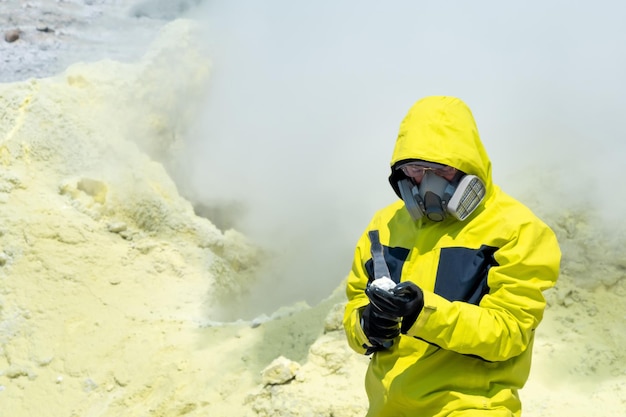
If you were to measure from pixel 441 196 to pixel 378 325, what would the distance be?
1.49 feet

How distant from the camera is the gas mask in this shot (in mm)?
2082

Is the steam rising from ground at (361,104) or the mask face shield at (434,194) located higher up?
the mask face shield at (434,194)

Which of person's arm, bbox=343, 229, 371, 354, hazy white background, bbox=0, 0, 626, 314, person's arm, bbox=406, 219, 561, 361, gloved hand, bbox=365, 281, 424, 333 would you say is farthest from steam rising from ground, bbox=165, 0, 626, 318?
gloved hand, bbox=365, 281, 424, 333

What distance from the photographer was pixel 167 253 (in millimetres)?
5852

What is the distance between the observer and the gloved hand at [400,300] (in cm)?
187

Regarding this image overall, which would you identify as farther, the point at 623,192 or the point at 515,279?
the point at 623,192

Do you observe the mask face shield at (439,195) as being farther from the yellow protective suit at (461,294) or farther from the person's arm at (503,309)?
the person's arm at (503,309)

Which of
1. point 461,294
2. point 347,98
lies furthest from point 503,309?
point 347,98

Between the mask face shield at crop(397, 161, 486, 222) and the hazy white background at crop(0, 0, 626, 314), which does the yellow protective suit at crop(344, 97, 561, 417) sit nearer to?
the mask face shield at crop(397, 161, 486, 222)

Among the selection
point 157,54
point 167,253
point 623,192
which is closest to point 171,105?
point 157,54

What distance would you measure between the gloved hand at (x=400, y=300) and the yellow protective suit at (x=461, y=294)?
3 cm

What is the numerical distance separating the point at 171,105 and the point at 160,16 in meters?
2.64

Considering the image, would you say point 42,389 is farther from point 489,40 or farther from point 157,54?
point 489,40

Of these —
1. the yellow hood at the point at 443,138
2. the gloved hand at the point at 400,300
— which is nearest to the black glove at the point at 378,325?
the gloved hand at the point at 400,300
